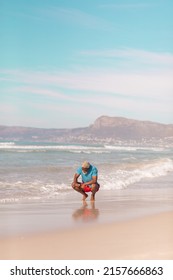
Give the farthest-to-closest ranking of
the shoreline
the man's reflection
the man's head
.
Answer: the man's head → the man's reflection → the shoreline

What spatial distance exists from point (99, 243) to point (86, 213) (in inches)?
92.6

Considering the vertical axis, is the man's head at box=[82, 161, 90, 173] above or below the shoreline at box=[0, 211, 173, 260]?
above

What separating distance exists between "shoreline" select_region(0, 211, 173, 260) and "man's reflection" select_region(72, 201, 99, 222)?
2.14 ft

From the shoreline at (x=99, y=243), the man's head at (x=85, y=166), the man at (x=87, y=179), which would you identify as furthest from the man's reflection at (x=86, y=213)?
the man's head at (x=85, y=166)

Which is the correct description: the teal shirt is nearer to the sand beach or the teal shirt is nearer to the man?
the man

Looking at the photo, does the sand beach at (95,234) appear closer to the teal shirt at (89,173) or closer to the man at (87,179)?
the man at (87,179)

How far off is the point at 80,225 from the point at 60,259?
1.78 metres

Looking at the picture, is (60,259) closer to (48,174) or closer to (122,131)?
(48,174)

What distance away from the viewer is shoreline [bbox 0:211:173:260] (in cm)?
461

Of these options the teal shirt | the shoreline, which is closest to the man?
the teal shirt

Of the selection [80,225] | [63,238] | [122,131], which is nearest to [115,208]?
[80,225]

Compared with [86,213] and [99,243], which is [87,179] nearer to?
[86,213]

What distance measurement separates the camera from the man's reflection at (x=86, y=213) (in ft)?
22.8

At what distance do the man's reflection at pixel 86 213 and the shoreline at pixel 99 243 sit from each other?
0.65 m
